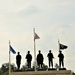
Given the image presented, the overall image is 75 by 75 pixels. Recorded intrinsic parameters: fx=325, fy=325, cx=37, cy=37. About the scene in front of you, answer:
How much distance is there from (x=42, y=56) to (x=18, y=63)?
265 cm

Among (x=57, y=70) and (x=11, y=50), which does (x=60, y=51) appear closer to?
(x=57, y=70)

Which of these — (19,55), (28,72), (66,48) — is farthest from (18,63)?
(66,48)

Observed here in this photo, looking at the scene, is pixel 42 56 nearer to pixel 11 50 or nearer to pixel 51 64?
pixel 51 64

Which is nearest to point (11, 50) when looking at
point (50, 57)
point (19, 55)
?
point (19, 55)

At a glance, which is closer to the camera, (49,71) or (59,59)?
(49,71)

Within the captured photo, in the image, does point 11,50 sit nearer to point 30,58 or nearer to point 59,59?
point 30,58

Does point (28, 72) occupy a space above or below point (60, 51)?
below


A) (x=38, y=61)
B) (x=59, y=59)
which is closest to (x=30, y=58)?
(x=38, y=61)

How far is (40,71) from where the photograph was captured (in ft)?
102

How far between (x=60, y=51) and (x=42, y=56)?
196 cm

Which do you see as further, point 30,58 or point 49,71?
point 30,58

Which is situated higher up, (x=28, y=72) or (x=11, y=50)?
(x=11, y=50)

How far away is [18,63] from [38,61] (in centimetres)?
213

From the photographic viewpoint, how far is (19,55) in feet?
111
